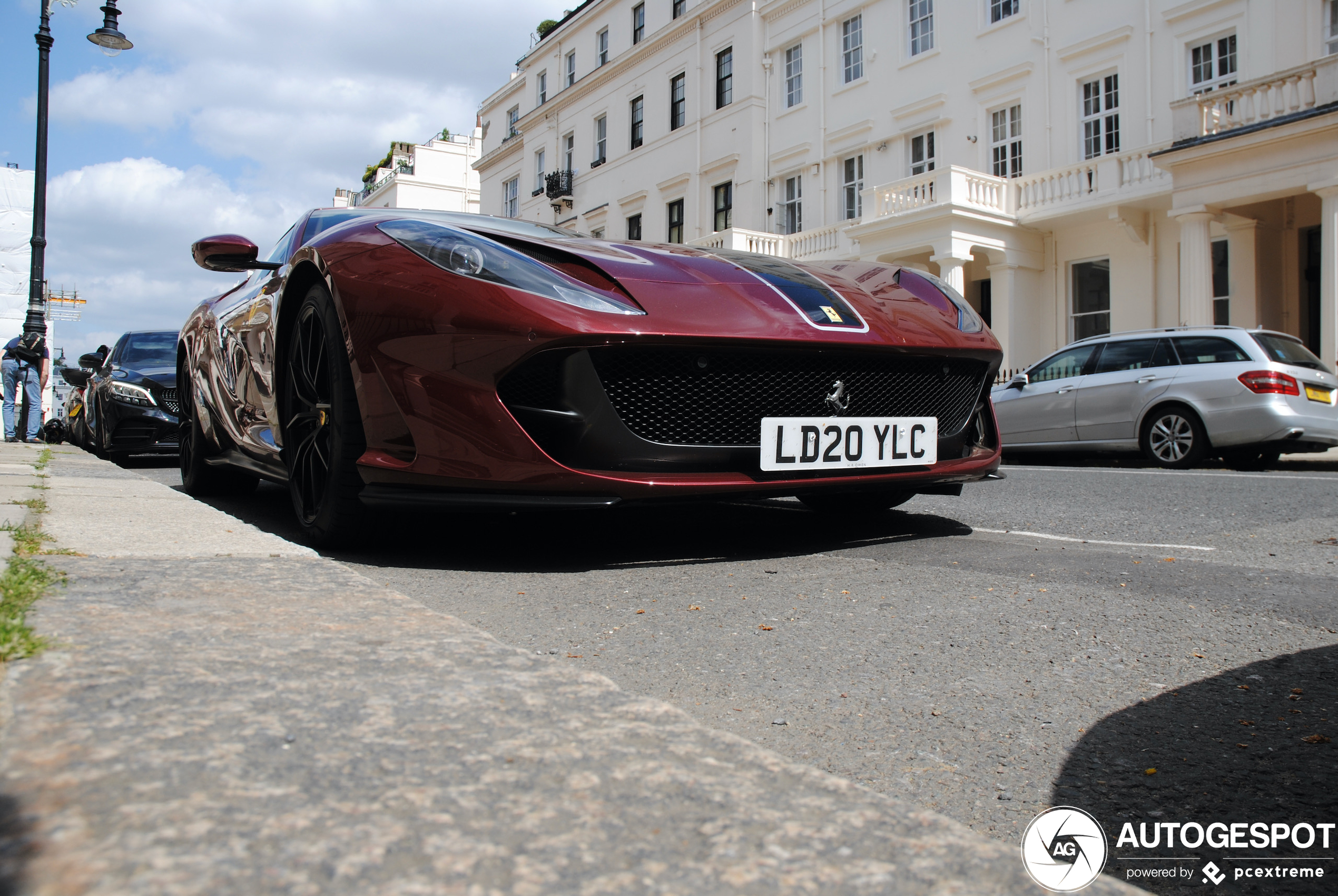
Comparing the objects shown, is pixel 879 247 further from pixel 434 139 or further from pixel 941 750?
pixel 434 139

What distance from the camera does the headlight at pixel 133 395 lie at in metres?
8.45

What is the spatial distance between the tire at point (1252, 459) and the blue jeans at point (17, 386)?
14026mm

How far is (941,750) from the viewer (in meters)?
1.54

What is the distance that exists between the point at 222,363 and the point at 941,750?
387cm

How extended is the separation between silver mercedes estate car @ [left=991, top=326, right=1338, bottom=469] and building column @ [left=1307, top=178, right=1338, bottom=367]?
153 inches

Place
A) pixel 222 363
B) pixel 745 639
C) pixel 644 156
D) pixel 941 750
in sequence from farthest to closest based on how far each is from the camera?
pixel 644 156 < pixel 222 363 < pixel 745 639 < pixel 941 750

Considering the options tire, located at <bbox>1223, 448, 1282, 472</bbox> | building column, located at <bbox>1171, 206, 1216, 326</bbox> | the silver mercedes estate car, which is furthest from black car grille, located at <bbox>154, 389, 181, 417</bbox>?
building column, located at <bbox>1171, 206, 1216, 326</bbox>

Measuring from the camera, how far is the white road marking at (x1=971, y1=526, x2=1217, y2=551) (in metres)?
3.56

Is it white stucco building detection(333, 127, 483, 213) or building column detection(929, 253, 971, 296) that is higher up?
white stucco building detection(333, 127, 483, 213)

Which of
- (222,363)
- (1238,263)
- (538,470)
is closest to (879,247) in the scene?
(1238,263)

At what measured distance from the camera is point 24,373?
12383mm

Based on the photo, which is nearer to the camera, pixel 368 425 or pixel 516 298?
pixel 516 298

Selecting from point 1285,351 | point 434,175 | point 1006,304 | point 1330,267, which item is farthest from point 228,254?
point 434,175

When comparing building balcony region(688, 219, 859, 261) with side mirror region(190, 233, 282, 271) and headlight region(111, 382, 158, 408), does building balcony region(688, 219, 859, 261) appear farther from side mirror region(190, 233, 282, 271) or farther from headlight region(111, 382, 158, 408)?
side mirror region(190, 233, 282, 271)
